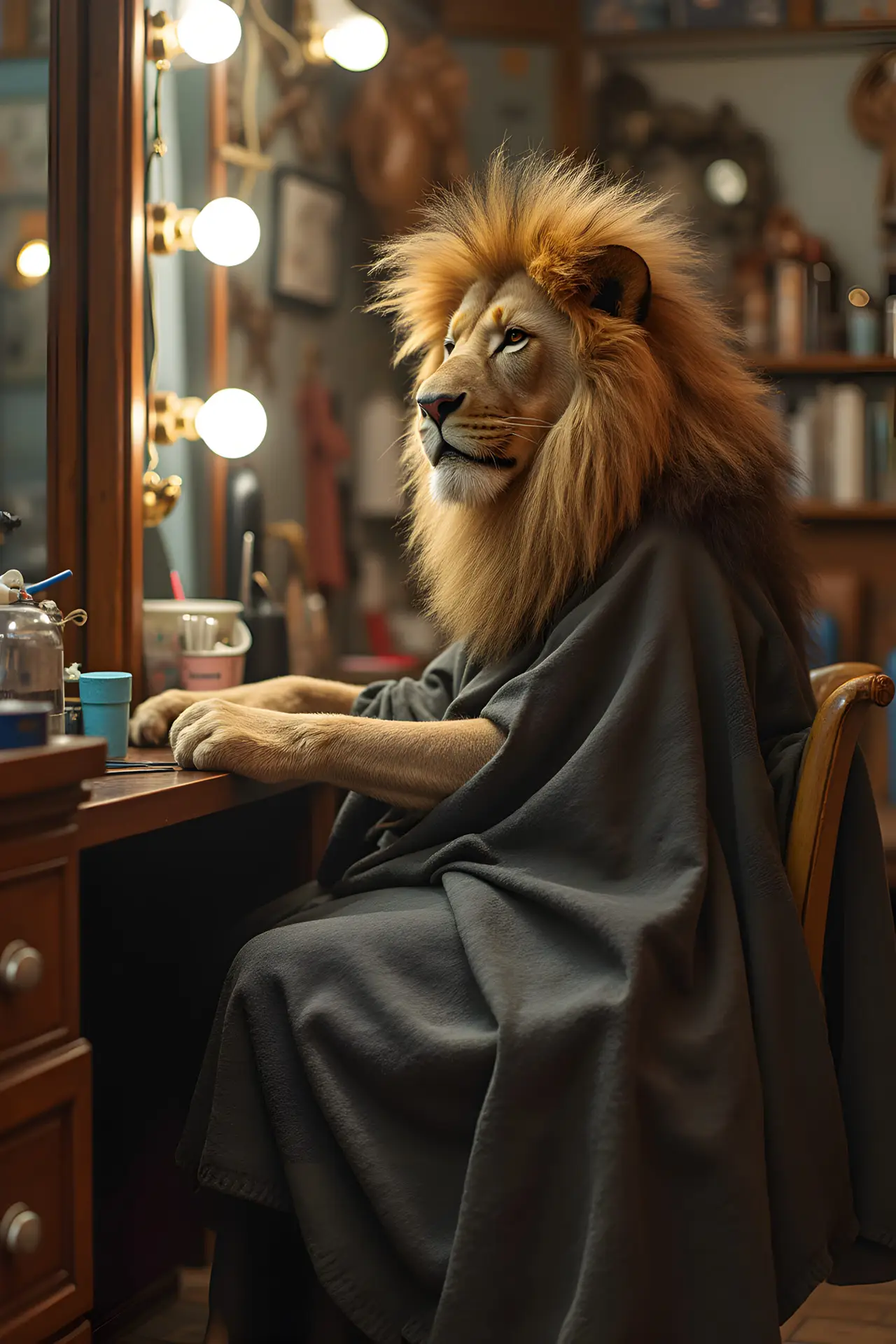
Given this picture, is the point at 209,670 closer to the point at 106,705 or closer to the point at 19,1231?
the point at 106,705

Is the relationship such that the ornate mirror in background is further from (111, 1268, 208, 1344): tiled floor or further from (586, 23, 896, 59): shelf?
(111, 1268, 208, 1344): tiled floor

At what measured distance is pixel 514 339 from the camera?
56.3 inches

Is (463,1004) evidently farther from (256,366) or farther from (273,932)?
(256,366)

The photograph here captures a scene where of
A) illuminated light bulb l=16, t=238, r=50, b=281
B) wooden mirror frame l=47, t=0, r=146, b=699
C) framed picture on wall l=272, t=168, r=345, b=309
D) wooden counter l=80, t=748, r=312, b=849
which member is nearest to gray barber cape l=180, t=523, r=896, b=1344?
wooden counter l=80, t=748, r=312, b=849

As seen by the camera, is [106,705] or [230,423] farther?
[230,423]

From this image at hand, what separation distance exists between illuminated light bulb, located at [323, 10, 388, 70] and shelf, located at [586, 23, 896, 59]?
101 cm

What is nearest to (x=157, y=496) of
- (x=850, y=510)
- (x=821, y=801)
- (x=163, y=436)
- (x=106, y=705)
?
(x=163, y=436)

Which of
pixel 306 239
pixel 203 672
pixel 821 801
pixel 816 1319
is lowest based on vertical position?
pixel 816 1319

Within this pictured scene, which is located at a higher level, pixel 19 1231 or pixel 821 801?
pixel 821 801

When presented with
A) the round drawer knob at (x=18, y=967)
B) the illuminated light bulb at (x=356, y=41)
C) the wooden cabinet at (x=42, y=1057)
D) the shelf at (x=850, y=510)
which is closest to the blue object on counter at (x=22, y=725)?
the wooden cabinet at (x=42, y=1057)

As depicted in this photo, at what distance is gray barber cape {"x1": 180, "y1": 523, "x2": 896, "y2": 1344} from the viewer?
1065mm

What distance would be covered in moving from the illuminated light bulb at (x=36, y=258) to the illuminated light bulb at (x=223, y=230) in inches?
9.7

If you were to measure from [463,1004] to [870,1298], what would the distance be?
896 millimetres

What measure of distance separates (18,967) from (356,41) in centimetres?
204
